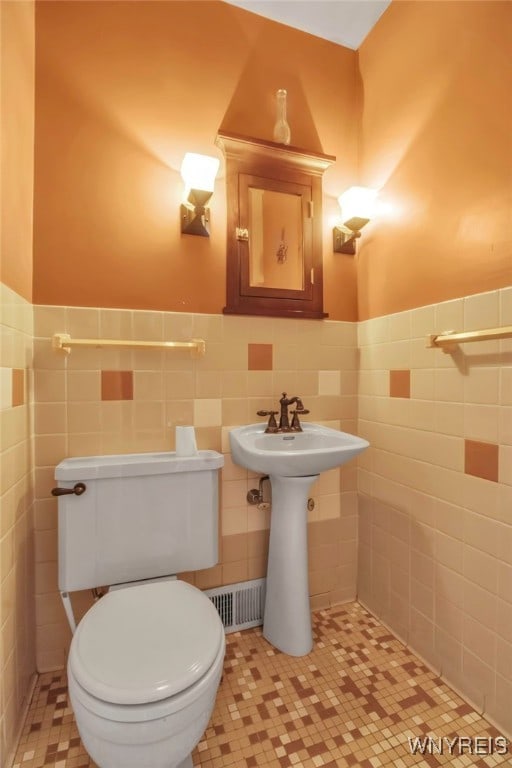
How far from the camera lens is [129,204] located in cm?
138

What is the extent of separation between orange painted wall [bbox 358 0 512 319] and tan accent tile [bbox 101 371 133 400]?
107 centimetres

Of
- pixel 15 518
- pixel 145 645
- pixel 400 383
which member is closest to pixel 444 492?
pixel 400 383

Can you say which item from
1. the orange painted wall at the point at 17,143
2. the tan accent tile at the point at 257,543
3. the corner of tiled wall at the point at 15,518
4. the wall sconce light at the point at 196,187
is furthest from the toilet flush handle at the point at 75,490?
the wall sconce light at the point at 196,187

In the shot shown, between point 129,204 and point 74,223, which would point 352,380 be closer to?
point 129,204

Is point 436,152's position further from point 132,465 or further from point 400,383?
point 132,465

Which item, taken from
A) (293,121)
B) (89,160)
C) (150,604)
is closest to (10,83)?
(89,160)

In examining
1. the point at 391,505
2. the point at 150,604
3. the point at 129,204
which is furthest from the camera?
the point at 391,505

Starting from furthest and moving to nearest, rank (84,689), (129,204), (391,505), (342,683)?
(391,505) < (129,204) < (342,683) < (84,689)

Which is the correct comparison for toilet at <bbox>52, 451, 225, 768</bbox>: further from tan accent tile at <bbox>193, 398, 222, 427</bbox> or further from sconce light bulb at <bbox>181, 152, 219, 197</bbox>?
sconce light bulb at <bbox>181, 152, 219, 197</bbox>

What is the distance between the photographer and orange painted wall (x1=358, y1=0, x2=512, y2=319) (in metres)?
1.09

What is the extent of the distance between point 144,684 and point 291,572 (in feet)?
2.45

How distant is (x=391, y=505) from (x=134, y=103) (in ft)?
6.17

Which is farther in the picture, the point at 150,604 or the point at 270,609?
the point at 270,609

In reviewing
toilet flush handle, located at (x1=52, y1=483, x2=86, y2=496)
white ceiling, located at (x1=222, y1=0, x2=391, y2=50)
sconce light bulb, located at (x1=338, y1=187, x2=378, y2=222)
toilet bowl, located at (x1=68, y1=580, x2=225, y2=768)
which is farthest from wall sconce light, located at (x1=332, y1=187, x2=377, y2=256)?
toilet bowl, located at (x1=68, y1=580, x2=225, y2=768)
